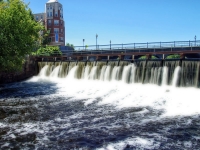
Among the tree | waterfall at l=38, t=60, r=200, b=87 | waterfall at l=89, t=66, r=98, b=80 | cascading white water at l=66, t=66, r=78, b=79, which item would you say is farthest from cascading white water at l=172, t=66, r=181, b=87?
the tree

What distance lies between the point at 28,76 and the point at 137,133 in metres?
26.6

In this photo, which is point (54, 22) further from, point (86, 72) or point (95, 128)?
point (95, 128)

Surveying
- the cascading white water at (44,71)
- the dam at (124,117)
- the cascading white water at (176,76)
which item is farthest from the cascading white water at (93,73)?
the cascading white water at (176,76)

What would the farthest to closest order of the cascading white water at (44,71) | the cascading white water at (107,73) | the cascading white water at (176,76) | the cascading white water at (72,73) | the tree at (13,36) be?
the cascading white water at (44,71) < the cascading white water at (72,73) < the cascading white water at (107,73) < the tree at (13,36) < the cascading white water at (176,76)

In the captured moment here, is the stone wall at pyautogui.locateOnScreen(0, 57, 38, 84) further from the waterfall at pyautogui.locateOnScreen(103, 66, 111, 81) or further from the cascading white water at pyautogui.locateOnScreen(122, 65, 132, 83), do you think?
the cascading white water at pyautogui.locateOnScreen(122, 65, 132, 83)

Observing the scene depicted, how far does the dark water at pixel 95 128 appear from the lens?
25.8 feet

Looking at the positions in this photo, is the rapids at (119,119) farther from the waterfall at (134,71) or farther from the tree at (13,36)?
the tree at (13,36)

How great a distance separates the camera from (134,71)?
902 inches

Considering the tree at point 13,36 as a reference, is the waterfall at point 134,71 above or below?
below

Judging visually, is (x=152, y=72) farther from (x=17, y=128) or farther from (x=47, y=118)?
(x=17, y=128)

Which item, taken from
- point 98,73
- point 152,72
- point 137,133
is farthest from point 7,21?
point 137,133

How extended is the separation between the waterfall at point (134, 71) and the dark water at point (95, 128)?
26.7 feet

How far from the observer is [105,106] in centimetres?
1375

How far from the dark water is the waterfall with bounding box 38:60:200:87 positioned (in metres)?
8.13
